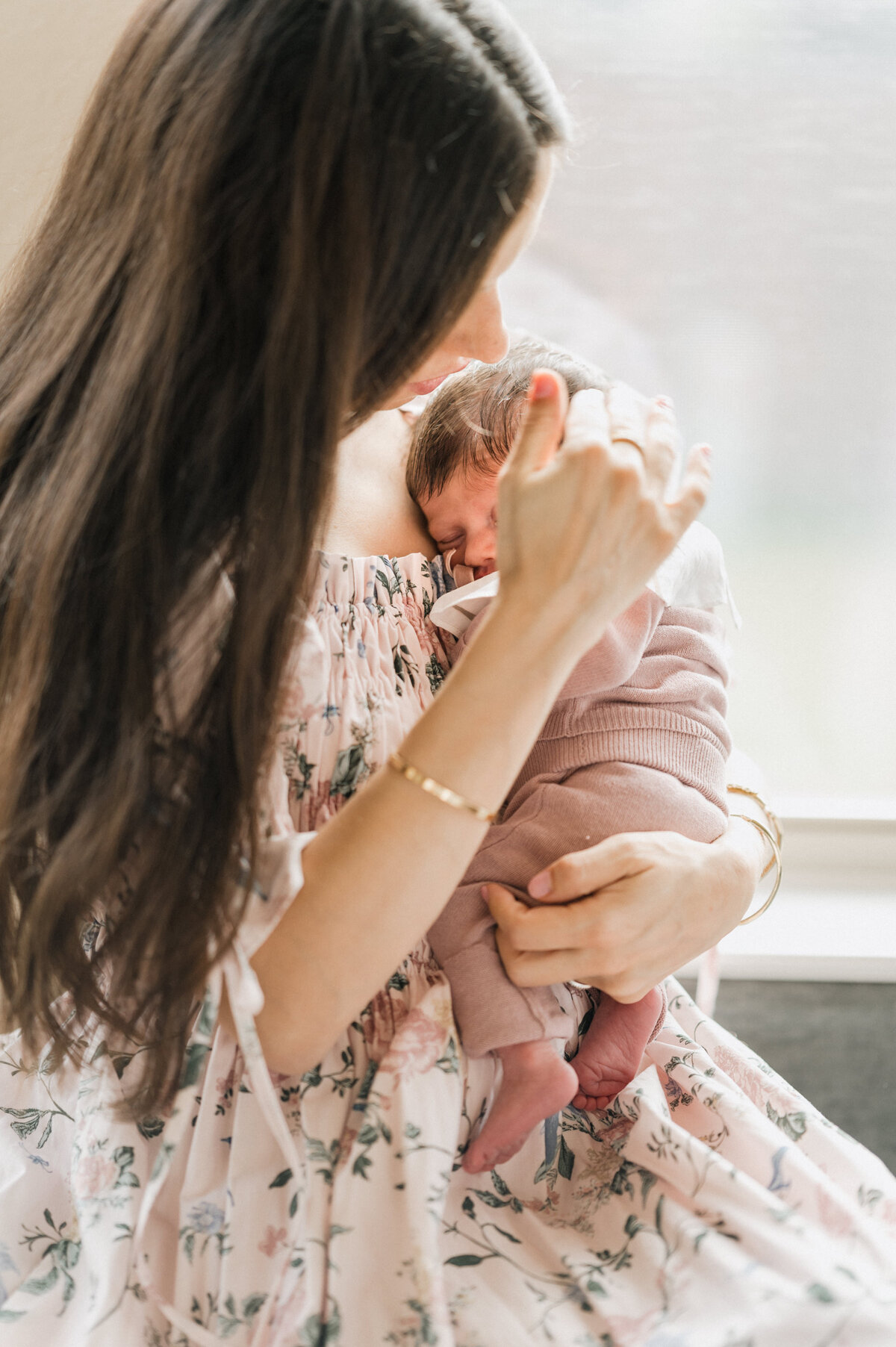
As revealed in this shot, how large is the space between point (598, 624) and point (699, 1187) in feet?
1.49

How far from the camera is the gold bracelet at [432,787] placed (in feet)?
2.14

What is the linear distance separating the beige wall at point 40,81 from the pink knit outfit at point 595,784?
694mm

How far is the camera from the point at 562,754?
37.4 inches

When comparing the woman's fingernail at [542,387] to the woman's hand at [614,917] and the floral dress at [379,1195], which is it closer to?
the floral dress at [379,1195]

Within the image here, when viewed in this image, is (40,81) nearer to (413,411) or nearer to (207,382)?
(413,411)

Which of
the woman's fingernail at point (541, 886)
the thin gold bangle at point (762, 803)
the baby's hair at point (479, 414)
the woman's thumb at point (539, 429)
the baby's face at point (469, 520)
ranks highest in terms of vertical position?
the woman's thumb at point (539, 429)

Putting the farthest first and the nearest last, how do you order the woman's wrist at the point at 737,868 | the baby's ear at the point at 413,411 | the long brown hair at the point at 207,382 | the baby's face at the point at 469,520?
the baby's ear at the point at 413,411 → the baby's face at the point at 469,520 → the woman's wrist at the point at 737,868 → the long brown hair at the point at 207,382

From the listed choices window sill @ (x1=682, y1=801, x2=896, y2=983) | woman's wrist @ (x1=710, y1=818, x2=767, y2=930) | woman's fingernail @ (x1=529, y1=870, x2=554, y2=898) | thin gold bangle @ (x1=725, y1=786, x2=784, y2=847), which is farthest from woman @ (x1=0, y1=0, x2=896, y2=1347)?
window sill @ (x1=682, y1=801, x2=896, y2=983)

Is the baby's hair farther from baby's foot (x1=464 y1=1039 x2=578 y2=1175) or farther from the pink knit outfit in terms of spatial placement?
baby's foot (x1=464 y1=1039 x2=578 y2=1175)

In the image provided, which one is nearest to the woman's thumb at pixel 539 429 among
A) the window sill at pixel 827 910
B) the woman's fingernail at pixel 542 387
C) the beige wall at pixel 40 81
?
the woman's fingernail at pixel 542 387

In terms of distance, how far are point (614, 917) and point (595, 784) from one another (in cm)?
14

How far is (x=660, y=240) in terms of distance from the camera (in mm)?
1376

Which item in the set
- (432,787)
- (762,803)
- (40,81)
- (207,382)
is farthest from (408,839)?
(40,81)

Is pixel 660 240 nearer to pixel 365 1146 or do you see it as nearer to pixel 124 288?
pixel 124 288
